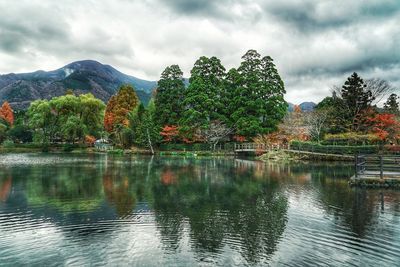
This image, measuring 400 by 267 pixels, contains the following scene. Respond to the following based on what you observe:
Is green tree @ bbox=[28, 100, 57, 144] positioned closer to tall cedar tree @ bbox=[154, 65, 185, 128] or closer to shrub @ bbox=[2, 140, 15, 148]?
shrub @ bbox=[2, 140, 15, 148]

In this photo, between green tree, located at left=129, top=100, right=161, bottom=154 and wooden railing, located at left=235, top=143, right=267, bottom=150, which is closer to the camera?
wooden railing, located at left=235, top=143, right=267, bottom=150

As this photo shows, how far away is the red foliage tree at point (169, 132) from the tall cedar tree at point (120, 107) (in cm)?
1376

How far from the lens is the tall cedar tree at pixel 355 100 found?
43781mm

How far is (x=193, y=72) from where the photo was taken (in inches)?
2233

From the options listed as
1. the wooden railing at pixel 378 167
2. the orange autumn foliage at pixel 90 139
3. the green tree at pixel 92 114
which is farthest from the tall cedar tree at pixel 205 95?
the wooden railing at pixel 378 167

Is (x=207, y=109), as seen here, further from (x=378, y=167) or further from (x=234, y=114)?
(x=378, y=167)

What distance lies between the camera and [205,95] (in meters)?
53.4

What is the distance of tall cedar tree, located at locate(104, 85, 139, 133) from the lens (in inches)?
2648

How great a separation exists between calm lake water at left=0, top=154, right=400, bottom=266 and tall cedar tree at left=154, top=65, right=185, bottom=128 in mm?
38095

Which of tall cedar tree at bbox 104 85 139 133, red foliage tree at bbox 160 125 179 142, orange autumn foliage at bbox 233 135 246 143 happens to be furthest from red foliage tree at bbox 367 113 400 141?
tall cedar tree at bbox 104 85 139 133

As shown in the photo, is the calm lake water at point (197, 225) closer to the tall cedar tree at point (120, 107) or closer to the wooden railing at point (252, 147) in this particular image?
the wooden railing at point (252, 147)

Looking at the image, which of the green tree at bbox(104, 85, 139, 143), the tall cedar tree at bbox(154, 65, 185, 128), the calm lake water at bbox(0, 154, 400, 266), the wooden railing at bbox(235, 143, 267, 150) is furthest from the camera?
the green tree at bbox(104, 85, 139, 143)

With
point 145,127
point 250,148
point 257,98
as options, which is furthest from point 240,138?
point 145,127

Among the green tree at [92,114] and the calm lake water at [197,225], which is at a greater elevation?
the green tree at [92,114]
